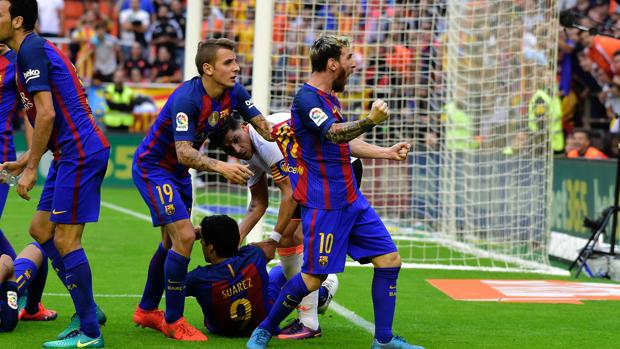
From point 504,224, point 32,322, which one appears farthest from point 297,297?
point 504,224

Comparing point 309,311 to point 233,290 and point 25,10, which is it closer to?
point 233,290

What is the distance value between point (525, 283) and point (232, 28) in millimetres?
5960

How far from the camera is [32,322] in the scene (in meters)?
7.87

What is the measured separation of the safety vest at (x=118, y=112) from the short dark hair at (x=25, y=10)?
53.1ft

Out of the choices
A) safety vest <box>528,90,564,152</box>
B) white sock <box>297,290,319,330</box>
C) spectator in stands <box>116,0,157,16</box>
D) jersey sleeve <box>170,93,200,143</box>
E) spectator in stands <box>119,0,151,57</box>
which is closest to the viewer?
jersey sleeve <box>170,93,200,143</box>

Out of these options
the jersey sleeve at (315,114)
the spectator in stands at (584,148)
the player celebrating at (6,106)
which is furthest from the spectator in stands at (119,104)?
the jersey sleeve at (315,114)

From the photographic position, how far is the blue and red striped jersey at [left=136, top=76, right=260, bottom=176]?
707 cm

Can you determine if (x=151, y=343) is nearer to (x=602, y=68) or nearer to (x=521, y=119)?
(x=521, y=119)

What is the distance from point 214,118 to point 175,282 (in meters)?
1.09

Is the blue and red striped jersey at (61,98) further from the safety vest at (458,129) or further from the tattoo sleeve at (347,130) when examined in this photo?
the safety vest at (458,129)

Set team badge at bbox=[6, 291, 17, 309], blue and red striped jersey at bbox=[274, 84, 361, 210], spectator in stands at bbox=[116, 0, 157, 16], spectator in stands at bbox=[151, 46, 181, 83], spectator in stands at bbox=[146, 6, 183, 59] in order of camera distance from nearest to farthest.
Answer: blue and red striped jersey at bbox=[274, 84, 361, 210], team badge at bbox=[6, 291, 17, 309], spectator in stands at bbox=[151, 46, 181, 83], spectator in stands at bbox=[146, 6, 183, 59], spectator in stands at bbox=[116, 0, 157, 16]

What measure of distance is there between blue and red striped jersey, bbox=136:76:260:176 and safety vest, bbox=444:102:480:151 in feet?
19.6

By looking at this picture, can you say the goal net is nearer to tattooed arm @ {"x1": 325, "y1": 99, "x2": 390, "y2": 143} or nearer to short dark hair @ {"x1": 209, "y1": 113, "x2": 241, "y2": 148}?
short dark hair @ {"x1": 209, "y1": 113, "x2": 241, "y2": 148}

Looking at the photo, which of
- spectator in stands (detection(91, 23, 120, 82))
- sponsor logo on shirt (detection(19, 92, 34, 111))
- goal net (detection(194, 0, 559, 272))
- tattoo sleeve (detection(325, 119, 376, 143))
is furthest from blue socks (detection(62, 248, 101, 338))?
spectator in stands (detection(91, 23, 120, 82))
